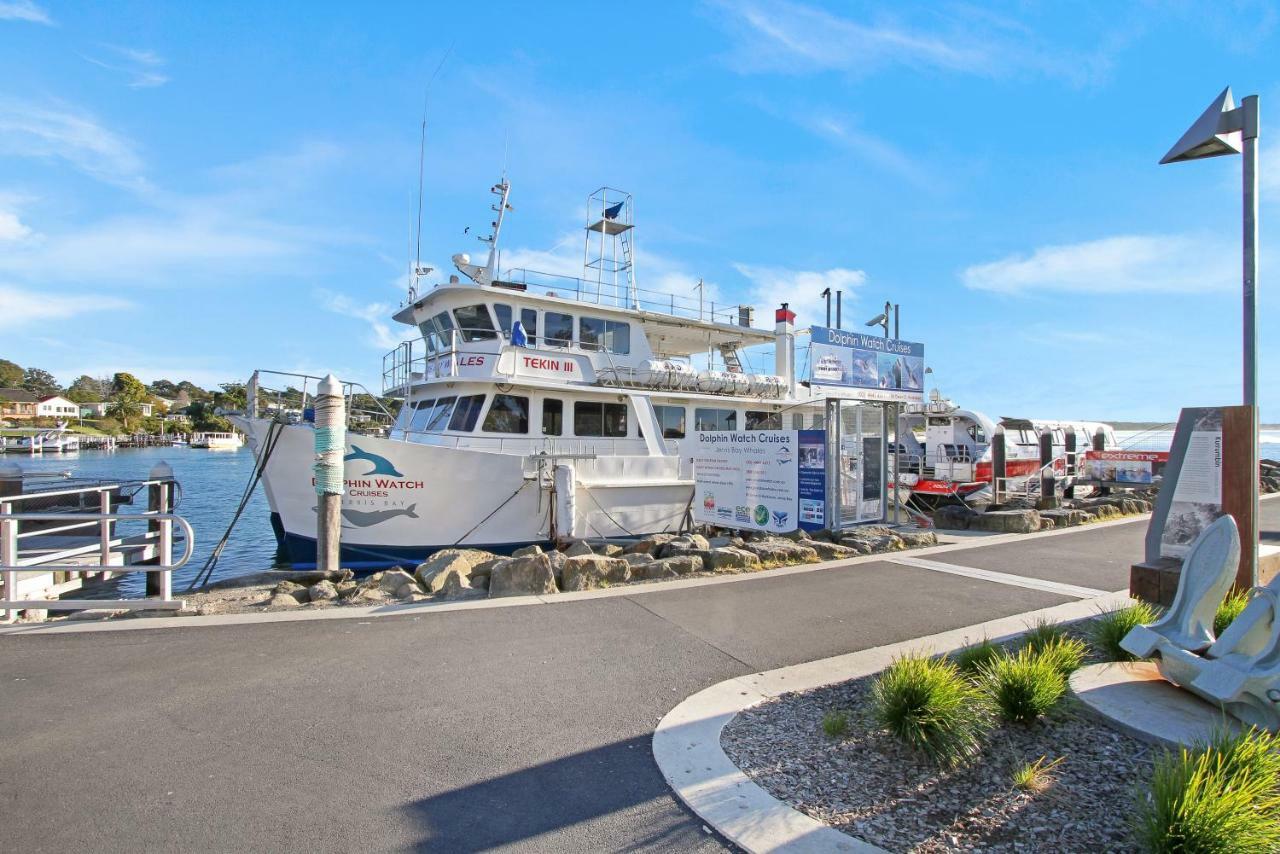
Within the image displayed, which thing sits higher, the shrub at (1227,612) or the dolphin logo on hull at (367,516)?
the shrub at (1227,612)

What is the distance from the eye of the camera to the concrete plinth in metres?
3.27

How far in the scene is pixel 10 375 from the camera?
140 metres

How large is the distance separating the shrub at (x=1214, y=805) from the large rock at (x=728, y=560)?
18.4ft

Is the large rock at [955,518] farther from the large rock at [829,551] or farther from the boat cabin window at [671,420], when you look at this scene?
the boat cabin window at [671,420]

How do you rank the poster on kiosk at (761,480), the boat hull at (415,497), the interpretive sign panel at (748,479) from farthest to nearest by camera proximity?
the boat hull at (415,497) → the interpretive sign panel at (748,479) → the poster on kiosk at (761,480)

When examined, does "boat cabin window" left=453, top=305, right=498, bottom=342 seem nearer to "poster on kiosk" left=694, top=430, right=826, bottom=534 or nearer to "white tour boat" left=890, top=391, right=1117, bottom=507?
"poster on kiosk" left=694, top=430, right=826, bottom=534

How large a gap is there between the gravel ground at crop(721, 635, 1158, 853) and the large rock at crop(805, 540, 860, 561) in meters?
5.23

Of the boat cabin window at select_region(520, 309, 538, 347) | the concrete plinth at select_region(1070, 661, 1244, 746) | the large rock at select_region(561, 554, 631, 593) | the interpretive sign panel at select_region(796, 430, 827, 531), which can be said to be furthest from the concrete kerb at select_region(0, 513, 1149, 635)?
the boat cabin window at select_region(520, 309, 538, 347)

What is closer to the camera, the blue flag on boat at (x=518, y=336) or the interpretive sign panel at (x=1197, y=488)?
the interpretive sign panel at (x=1197, y=488)

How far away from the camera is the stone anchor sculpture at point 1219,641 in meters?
3.25

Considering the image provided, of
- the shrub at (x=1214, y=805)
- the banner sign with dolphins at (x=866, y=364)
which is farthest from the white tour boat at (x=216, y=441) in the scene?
the shrub at (x=1214, y=805)

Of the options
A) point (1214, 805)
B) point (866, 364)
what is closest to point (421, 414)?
point (866, 364)

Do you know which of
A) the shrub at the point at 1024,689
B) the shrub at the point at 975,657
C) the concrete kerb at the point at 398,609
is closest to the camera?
the shrub at the point at 1024,689

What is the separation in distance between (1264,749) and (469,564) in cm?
716
